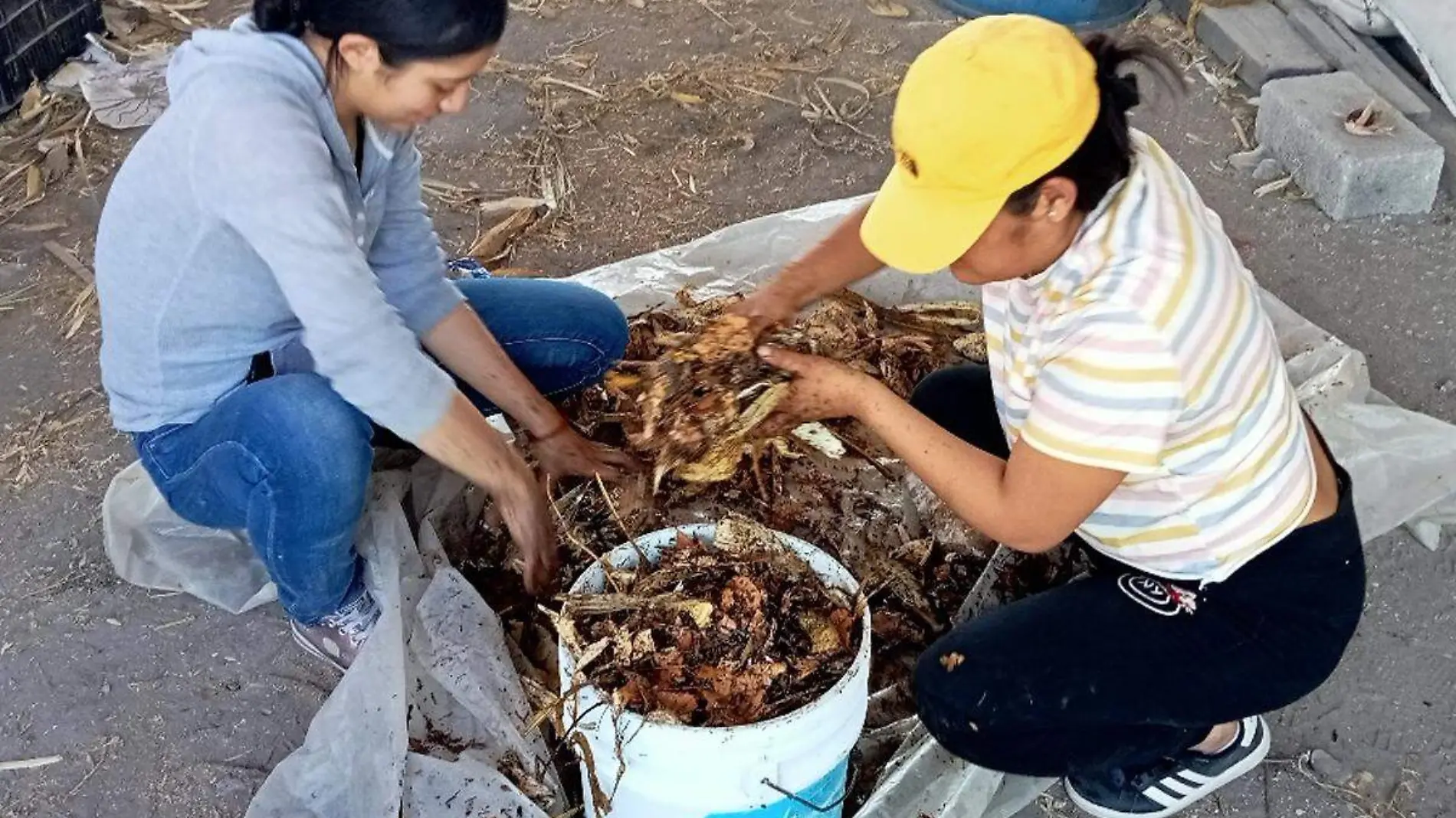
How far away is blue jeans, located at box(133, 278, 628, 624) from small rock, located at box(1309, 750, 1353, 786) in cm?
160

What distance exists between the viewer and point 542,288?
8.35ft

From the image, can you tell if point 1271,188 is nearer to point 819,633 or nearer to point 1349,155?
point 1349,155

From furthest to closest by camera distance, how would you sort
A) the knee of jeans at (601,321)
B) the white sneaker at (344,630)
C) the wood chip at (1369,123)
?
the wood chip at (1369,123), the knee of jeans at (601,321), the white sneaker at (344,630)

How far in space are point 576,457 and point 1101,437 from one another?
1013 mm

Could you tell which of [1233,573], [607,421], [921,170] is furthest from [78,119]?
[1233,573]

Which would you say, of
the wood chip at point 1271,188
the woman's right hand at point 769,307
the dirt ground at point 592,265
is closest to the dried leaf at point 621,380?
the woman's right hand at point 769,307

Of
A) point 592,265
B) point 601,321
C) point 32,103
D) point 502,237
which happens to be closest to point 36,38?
point 32,103

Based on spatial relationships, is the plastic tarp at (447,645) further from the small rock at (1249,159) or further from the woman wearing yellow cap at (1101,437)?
the small rock at (1249,159)

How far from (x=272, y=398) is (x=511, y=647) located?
1.85 ft

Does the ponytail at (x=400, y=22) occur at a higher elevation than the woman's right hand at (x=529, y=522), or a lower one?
higher

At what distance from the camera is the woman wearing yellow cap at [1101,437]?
1567 millimetres

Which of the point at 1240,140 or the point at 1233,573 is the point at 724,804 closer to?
the point at 1233,573

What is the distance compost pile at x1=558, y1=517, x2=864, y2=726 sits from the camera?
1.74 meters

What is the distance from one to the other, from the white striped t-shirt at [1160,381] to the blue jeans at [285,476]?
101cm
